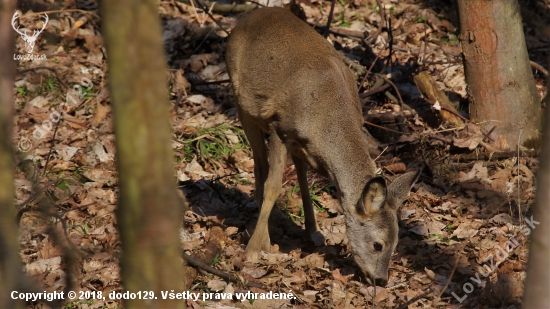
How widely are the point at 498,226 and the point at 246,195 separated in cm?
296

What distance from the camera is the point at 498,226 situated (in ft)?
22.6

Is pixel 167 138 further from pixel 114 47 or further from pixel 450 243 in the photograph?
pixel 450 243

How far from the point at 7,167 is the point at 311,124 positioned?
410cm

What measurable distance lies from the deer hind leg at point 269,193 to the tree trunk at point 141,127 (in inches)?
176

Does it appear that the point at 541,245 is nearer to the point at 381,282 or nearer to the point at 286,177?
the point at 381,282

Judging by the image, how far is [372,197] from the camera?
19.4 feet

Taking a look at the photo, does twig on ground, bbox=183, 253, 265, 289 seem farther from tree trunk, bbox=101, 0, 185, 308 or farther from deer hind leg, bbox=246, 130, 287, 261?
tree trunk, bbox=101, 0, 185, 308

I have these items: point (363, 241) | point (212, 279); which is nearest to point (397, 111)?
point (363, 241)

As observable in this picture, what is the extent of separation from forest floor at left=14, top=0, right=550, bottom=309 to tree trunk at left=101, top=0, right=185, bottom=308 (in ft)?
7.37

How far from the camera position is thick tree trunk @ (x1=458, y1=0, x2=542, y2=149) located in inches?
305

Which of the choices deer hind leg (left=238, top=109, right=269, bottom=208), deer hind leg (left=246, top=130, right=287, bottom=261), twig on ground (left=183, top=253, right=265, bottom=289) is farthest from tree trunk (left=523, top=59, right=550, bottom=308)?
deer hind leg (left=238, top=109, right=269, bottom=208)

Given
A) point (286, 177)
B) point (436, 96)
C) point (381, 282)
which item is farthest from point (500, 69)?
point (381, 282)

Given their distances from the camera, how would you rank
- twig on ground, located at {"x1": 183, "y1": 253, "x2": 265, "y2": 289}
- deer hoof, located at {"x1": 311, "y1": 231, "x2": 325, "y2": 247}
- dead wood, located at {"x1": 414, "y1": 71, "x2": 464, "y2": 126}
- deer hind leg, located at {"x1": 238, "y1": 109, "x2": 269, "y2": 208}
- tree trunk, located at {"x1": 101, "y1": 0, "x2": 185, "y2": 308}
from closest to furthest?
tree trunk, located at {"x1": 101, "y1": 0, "x2": 185, "y2": 308}, twig on ground, located at {"x1": 183, "y1": 253, "x2": 265, "y2": 289}, deer hoof, located at {"x1": 311, "y1": 231, "x2": 325, "y2": 247}, deer hind leg, located at {"x1": 238, "y1": 109, "x2": 269, "y2": 208}, dead wood, located at {"x1": 414, "y1": 71, "x2": 464, "y2": 126}

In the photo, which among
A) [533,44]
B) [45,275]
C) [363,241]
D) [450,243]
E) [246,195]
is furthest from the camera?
[533,44]
